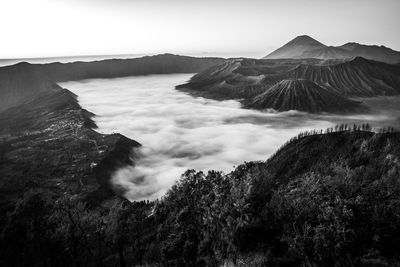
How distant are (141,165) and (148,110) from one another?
108112 millimetres

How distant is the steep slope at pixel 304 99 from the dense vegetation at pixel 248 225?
11428 cm

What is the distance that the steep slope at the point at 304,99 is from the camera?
160 metres

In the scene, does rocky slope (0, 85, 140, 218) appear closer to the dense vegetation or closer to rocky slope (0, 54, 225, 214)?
rocky slope (0, 54, 225, 214)

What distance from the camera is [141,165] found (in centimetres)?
9450

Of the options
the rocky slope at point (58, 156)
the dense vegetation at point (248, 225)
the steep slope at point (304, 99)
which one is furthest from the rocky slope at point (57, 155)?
the steep slope at point (304, 99)

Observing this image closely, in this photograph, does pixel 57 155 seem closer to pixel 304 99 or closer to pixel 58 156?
pixel 58 156

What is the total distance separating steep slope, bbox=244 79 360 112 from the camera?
160 metres

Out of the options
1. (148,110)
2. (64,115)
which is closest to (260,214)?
(64,115)

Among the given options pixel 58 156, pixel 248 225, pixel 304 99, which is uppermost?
pixel 304 99

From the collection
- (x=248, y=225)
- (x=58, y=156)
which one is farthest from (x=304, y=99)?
(x=248, y=225)

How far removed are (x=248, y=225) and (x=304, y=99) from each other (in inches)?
5906

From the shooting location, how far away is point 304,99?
163m

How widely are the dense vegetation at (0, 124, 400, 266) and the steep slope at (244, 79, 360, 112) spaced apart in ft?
375

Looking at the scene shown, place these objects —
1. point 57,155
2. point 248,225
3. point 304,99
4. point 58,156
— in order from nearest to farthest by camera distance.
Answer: point 248,225, point 58,156, point 57,155, point 304,99
